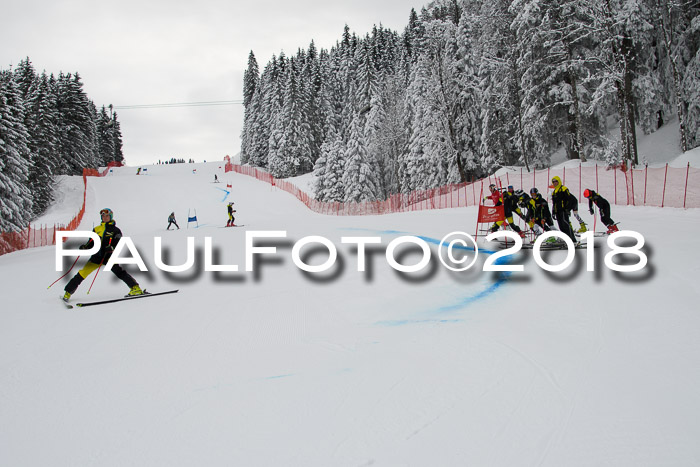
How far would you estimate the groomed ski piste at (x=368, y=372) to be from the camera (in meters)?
3.31

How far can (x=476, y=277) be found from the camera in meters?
9.06

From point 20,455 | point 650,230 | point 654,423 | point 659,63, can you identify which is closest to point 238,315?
point 20,455

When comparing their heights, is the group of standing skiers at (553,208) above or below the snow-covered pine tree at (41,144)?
below

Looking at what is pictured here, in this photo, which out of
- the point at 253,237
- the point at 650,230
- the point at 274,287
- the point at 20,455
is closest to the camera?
the point at 20,455

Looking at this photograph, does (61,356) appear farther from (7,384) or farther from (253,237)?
(253,237)

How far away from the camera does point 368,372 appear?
455cm

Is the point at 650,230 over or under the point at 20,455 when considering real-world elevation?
over

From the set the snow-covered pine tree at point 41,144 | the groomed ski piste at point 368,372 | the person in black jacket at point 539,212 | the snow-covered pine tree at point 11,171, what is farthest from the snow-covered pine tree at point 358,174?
the groomed ski piste at point 368,372

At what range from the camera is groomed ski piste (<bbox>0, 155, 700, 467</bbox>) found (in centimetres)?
331

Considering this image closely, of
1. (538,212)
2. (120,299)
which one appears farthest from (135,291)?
(538,212)

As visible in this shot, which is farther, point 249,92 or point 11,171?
point 249,92

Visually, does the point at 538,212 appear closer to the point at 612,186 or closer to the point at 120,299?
the point at 120,299

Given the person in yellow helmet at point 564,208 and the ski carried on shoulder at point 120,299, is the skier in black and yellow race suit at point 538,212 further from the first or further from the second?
Result: the ski carried on shoulder at point 120,299

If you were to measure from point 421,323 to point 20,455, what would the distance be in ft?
14.8
